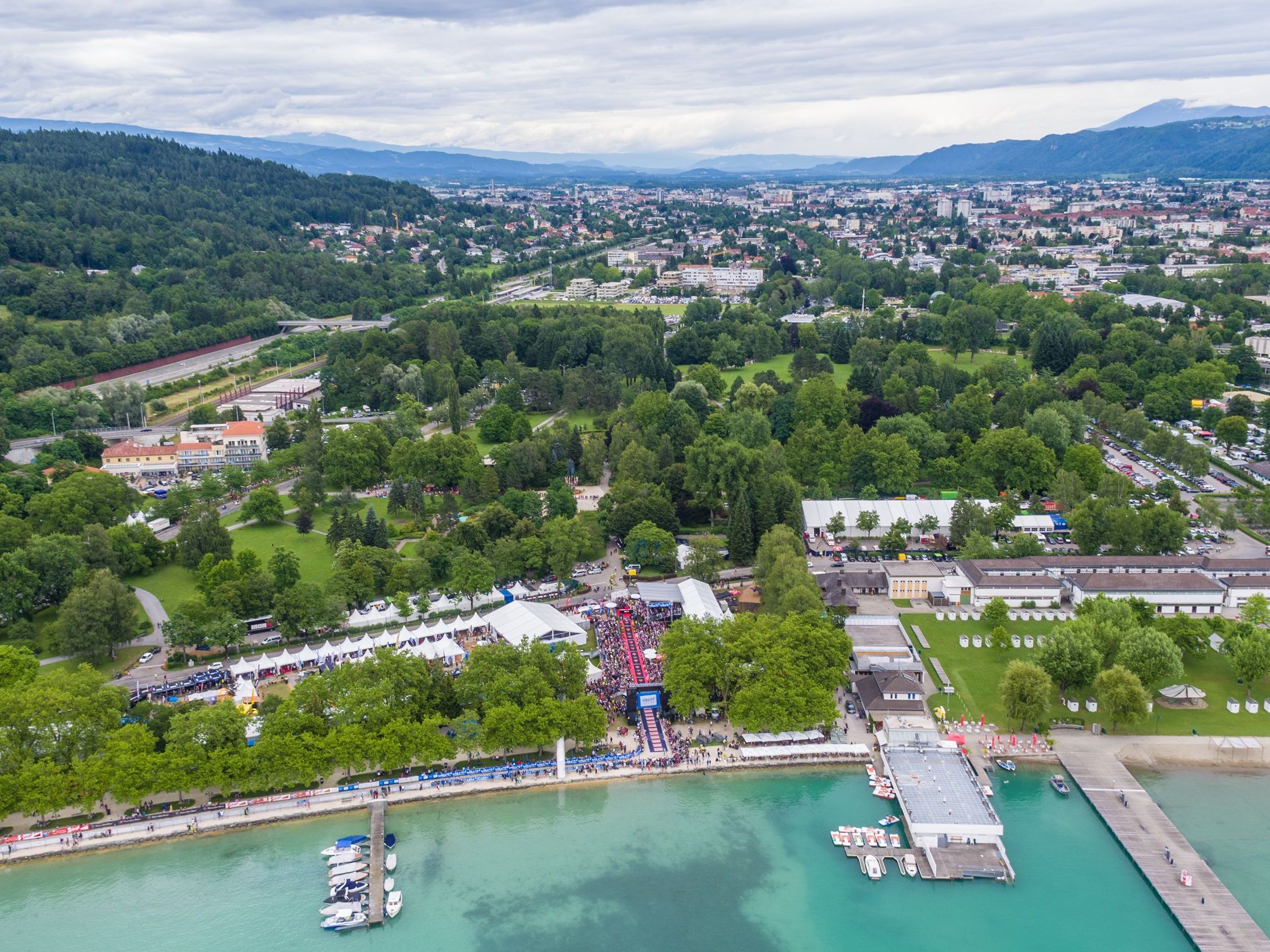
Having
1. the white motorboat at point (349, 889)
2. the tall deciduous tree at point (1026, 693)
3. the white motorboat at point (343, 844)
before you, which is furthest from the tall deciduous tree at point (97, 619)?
the tall deciduous tree at point (1026, 693)

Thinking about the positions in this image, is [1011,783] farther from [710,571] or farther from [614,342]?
[614,342]

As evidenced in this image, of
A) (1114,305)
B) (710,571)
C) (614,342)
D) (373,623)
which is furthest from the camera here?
(1114,305)

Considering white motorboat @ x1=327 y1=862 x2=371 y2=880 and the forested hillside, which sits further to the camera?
the forested hillside

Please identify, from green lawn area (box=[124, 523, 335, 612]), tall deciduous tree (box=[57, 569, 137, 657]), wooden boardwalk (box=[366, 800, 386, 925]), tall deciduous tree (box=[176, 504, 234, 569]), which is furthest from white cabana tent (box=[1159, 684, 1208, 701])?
tall deciduous tree (box=[176, 504, 234, 569])

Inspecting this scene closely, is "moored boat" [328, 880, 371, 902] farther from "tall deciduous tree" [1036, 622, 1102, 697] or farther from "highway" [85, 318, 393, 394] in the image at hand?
"highway" [85, 318, 393, 394]

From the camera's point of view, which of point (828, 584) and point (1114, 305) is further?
point (1114, 305)

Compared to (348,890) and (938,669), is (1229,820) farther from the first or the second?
(348,890)

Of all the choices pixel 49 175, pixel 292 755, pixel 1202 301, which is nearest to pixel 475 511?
pixel 292 755
